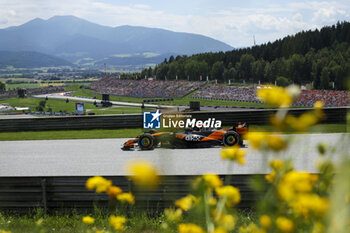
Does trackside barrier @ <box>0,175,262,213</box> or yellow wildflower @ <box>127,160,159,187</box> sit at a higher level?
yellow wildflower @ <box>127,160,159,187</box>

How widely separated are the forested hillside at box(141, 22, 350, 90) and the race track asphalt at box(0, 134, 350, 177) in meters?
71.9

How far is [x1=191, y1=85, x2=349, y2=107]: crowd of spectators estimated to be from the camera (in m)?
57.0

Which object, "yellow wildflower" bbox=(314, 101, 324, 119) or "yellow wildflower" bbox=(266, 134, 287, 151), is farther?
"yellow wildflower" bbox=(314, 101, 324, 119)

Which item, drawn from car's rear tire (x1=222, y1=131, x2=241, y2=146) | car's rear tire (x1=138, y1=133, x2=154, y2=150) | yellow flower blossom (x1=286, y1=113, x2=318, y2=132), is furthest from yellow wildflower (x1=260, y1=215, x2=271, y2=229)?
car's rear tire (x1=138, y1=133, x2=154, y2=150)

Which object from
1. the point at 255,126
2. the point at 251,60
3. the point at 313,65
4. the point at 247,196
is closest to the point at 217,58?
the point at 251,60

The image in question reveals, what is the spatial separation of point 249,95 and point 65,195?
7081 cm

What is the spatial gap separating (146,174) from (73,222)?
4.88 m

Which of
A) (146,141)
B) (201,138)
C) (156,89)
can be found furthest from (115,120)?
(156,89)

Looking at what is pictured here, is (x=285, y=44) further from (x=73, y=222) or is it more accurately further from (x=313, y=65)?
(x=73, y=222)

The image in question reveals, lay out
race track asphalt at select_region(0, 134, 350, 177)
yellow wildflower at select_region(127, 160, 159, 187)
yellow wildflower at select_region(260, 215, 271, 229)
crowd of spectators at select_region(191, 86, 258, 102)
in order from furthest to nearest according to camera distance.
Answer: crowd of spectators at select_region(191, 86, 258, 102) → race track asphalt at select_region(0, 134, 350, 177) → yellow wildflower at select_region(260, 215, 271, 229) → yellow wildflower at select_region(127, 160, 159, 187)

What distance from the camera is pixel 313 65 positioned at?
279 feet

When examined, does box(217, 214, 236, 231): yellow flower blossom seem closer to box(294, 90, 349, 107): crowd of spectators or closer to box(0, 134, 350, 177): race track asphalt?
box(0, 134, 350, 177): race track asphalt

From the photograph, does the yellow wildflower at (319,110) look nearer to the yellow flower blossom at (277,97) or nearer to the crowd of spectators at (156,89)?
the yellow flower blossom at (277,97)

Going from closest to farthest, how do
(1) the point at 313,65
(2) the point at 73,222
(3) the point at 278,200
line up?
(3) the point at 278,200, (2) the point at 73,222, (1) the point at 313,65
